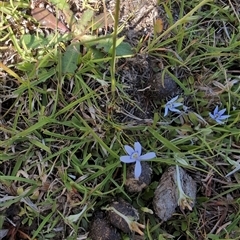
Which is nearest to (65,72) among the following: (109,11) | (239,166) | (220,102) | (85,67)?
(85,67)

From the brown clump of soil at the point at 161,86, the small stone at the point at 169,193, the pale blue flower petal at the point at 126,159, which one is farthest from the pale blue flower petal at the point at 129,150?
the brown clump of soil at the point at 161,86

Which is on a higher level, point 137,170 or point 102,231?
point 137,170

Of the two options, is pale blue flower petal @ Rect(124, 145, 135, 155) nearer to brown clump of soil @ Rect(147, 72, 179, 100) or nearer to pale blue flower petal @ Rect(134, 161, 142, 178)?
pale blue flower petal @ Rect(134, 161, 142, 178)

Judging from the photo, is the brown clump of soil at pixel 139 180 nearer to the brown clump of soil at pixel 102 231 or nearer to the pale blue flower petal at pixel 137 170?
the pale blue flower petal at pixel 137 170

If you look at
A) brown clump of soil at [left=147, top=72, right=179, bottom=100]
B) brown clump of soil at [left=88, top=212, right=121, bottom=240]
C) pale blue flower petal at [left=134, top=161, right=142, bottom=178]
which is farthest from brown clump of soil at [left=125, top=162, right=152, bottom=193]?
A: brown clump of soil at [left=147, top=72, right=179, bottom=100]

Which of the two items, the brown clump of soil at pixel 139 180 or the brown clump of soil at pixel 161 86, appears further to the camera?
the brown clump of soil at pixel 161 86

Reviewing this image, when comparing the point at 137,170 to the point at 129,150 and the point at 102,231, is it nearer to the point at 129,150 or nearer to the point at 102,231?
the point at 129,150

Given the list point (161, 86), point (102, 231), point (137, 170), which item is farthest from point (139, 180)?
point (161, 86)

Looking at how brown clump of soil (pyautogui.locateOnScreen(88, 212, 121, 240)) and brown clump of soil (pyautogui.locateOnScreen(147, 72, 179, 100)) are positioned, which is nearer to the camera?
brown clump of soil (pyautogui.locateOnScreen(88, 212, 121, 240))
